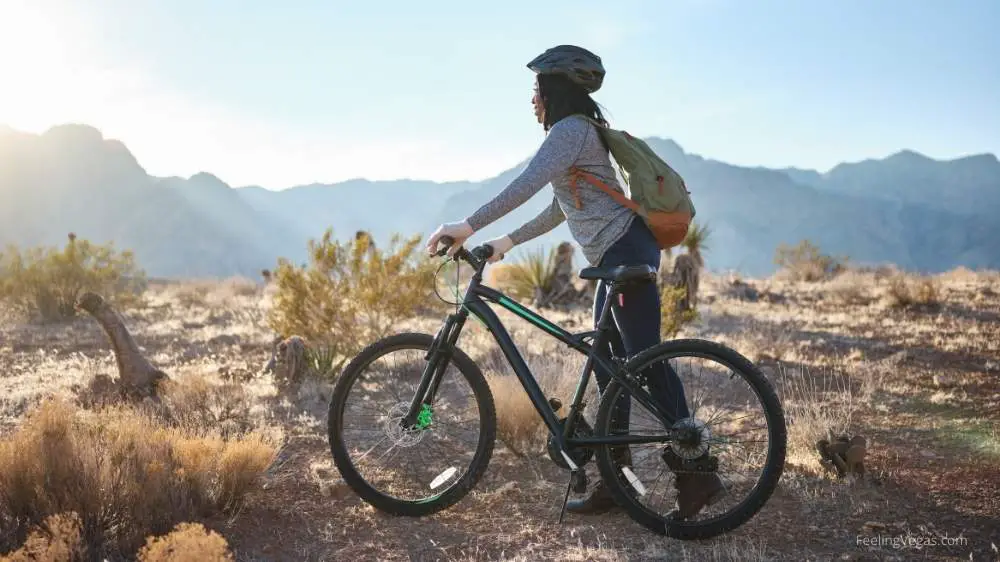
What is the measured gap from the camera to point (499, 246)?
346cm

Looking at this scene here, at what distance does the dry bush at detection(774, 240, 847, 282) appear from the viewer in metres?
21.6

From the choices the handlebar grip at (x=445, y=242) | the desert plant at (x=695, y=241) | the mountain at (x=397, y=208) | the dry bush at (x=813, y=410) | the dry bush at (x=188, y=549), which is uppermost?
the mountain at (x=397, y=208)

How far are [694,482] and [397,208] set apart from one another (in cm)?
15267

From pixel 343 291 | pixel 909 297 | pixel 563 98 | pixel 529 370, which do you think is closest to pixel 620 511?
pixel 529 370

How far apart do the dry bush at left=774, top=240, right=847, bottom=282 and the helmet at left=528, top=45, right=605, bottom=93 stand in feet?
66.7

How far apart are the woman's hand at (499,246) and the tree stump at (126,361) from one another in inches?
156

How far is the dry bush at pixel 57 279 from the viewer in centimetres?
1191

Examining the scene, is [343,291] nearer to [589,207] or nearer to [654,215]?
[589,207]

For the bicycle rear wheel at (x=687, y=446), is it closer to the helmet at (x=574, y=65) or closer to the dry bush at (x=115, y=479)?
the helmet at (x=574, y=65)

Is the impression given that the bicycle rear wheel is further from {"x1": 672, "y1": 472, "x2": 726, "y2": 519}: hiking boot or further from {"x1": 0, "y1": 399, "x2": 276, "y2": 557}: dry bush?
{"x1": 0, "y1": 399, "x2": 276, "y2": 557}: dry bush

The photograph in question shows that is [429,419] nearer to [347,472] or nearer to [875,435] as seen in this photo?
[347,472]

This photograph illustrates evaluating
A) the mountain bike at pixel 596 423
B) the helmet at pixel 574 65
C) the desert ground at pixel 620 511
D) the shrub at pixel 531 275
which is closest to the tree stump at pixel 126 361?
the desert ground at pixel 620 511

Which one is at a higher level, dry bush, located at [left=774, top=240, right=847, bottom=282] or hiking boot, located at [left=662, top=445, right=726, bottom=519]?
dry bush, located at [left=774, top=240, right=847, bottom=282]

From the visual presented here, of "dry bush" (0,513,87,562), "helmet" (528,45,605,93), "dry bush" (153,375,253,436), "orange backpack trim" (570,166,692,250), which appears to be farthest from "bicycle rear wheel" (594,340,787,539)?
"dry bush" (153,375,253,436)
